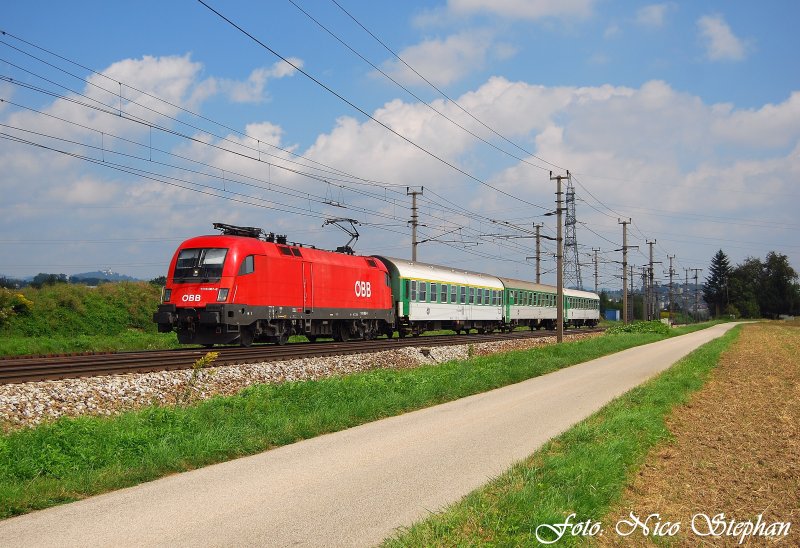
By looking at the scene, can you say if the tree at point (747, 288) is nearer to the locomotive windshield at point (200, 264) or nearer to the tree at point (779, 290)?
the tree at point (779, 290)

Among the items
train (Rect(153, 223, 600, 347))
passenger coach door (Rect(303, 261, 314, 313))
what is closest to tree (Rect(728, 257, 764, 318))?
train (Rect(153, 223, 600, 347))

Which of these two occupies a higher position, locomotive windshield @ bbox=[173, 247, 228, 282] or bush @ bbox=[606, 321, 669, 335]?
locomotive windshield @ bbox=[173, 247, 228, 282]

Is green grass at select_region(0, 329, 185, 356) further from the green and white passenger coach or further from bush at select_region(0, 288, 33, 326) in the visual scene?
the green and white passenger coach

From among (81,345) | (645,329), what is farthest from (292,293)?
(645,329)

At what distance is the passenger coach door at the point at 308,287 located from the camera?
26.9m

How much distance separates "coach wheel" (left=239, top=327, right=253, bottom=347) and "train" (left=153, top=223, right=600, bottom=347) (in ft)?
0.11

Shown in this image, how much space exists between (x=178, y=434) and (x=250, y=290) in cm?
1358

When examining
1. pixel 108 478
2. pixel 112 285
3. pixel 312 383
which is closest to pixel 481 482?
pixel 108 478

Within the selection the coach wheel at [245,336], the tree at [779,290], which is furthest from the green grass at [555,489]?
the tree at [779,290]

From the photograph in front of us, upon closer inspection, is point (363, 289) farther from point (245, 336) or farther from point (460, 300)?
point (460, 300)

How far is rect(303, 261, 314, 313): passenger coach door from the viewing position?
2691 cm

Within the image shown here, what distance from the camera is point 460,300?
42688 mm

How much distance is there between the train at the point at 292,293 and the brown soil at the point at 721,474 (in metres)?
14.1

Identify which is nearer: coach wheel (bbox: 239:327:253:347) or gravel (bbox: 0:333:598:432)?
gravel (bbox: 0:333:598:432)
